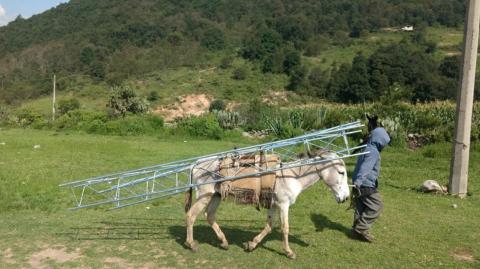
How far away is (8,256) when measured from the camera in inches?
265

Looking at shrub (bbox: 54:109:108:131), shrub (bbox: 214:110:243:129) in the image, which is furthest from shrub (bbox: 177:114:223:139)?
shrub (bbox: 54:109:108:131)

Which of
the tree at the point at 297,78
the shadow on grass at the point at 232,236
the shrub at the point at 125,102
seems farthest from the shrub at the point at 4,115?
the tree at the point at 297,78

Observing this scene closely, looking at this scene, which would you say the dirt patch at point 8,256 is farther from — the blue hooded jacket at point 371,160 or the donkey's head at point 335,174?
the blue hooded jacket at point 371,160

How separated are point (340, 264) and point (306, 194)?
413 cm

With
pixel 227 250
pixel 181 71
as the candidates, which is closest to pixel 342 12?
pixel 181 71

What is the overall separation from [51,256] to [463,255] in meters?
6.28

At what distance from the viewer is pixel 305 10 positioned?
105m

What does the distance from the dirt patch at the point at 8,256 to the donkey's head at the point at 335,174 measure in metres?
4.71

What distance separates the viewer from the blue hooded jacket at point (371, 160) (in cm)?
695

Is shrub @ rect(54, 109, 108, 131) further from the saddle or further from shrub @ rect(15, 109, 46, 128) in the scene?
the saddle

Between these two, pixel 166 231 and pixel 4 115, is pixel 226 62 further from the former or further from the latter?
pixel 166 231

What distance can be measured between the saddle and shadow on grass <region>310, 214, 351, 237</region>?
2031 mm

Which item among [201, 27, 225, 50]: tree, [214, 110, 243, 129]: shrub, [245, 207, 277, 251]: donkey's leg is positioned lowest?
[214, 110, 243, 129]: shrub

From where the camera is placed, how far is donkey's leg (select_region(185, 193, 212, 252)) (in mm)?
6645
